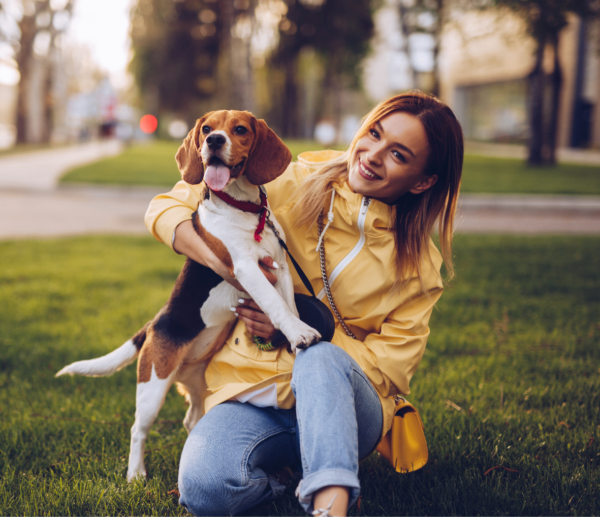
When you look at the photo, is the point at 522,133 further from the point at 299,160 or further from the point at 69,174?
the point at 299,160

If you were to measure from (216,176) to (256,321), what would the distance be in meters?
0.63

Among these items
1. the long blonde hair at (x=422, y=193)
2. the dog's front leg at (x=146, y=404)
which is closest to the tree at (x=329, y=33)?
the long blonde hair at (x=422, y=193)

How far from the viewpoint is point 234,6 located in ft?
48.3

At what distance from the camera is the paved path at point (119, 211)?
8.78 meters

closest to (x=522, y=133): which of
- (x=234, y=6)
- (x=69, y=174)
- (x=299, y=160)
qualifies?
(x=234, y=6)

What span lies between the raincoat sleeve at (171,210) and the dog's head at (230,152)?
9.2 inches

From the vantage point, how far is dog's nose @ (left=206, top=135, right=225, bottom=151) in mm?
2229

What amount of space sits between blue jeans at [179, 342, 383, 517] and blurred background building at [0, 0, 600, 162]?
44.5 feet

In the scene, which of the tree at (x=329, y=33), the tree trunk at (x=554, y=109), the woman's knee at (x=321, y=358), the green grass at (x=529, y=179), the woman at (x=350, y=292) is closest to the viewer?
the woman's knee at (x=321, y=358)

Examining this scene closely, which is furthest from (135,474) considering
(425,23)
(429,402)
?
(425,23)

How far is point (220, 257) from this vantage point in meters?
2.37

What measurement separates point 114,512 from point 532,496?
1706 mm

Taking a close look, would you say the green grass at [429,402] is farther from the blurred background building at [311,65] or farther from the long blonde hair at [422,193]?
the blurred background building at [311,65]

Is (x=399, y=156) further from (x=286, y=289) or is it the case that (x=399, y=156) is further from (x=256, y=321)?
(x=256, y=321)
